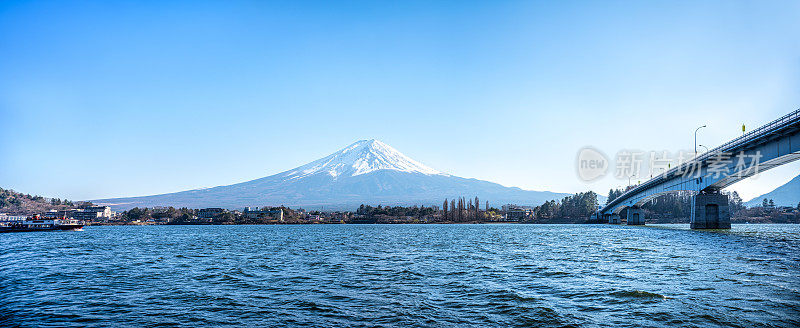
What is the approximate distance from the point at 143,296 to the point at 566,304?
17916 mm

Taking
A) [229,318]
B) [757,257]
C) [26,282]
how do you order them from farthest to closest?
[757,257] < [26,282] < [229,318]

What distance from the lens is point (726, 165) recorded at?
67.0 meters

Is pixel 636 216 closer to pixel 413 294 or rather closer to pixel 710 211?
pixel 710 211

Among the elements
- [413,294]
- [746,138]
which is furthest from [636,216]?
[413,294]

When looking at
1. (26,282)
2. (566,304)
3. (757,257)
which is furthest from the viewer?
(757,257)

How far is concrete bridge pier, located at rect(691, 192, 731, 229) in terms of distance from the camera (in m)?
78.4

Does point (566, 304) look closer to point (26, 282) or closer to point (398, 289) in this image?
point (398, 289)

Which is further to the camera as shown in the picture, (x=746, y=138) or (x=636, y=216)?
(x=636, y=216)

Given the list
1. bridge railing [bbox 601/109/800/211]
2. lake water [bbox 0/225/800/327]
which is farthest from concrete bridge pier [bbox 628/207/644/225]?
lake water [bbox 0/225/800/327]

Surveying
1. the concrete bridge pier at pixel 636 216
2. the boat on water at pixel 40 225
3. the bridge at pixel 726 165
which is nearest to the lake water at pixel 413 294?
the bridge at pixel 726 165

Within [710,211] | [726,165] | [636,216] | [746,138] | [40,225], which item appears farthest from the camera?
[636,216]

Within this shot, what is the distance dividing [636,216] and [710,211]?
84.3 metres

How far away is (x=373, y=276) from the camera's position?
26094 mm

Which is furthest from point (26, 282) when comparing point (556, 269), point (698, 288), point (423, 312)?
point (698, 288)
